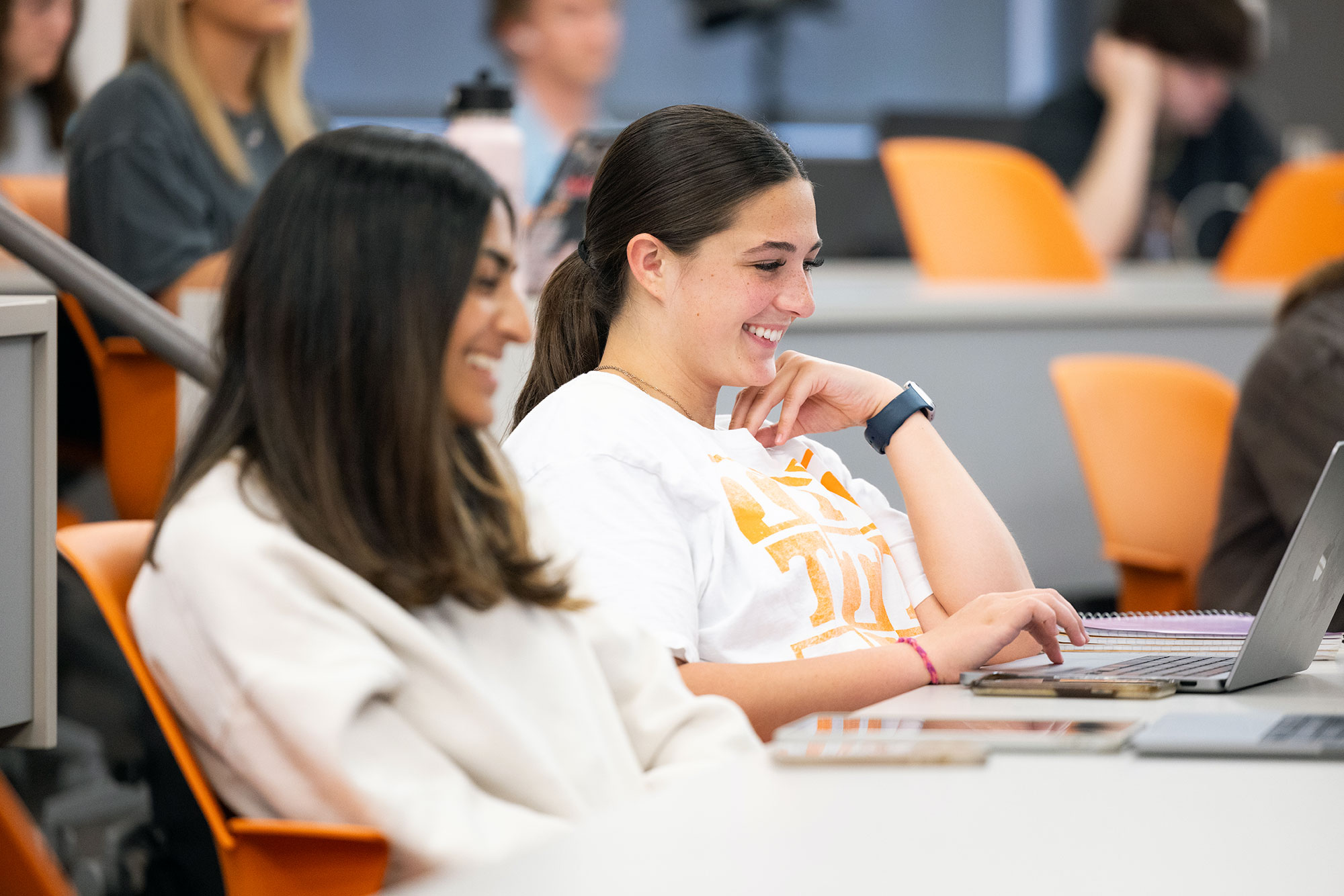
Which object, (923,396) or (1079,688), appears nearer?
(1079,688)

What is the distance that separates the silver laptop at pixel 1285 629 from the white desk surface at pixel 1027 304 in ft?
4.19

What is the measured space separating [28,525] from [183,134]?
1.10 m

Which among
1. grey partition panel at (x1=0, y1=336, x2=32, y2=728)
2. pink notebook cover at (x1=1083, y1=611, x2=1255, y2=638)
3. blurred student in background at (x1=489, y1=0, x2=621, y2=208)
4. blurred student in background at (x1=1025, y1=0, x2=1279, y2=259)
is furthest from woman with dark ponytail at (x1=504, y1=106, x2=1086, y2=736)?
blurred student in background at (x1=1025, y1=0, x2=1279, y2=259)

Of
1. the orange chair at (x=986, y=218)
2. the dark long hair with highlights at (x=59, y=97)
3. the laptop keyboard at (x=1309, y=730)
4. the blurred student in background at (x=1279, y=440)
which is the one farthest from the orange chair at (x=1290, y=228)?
the laptop keyboard at (x=1309, y=730)

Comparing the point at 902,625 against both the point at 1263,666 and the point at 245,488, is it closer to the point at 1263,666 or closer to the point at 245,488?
the point at 1263,666

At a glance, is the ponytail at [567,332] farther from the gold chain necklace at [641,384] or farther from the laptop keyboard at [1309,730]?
the laptop keyboard at [1309,730]

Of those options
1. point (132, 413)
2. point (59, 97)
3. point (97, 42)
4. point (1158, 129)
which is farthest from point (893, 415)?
point (1158, 129)

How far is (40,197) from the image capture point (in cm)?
247

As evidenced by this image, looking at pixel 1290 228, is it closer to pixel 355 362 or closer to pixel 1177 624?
pixel 1177 624

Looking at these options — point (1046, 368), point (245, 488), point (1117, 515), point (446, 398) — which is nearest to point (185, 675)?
point (245, 488)

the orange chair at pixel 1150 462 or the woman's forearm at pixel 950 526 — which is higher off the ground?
the woman's forearm at pixel 950 526

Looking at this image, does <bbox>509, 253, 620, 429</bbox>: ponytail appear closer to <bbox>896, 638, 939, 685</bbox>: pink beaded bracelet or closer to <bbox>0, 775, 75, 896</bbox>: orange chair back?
<bbox>896, 638, 939, 685</bbox>: pink beaded bracelet

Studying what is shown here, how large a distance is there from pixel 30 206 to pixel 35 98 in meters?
0.27

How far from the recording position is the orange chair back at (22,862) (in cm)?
100
